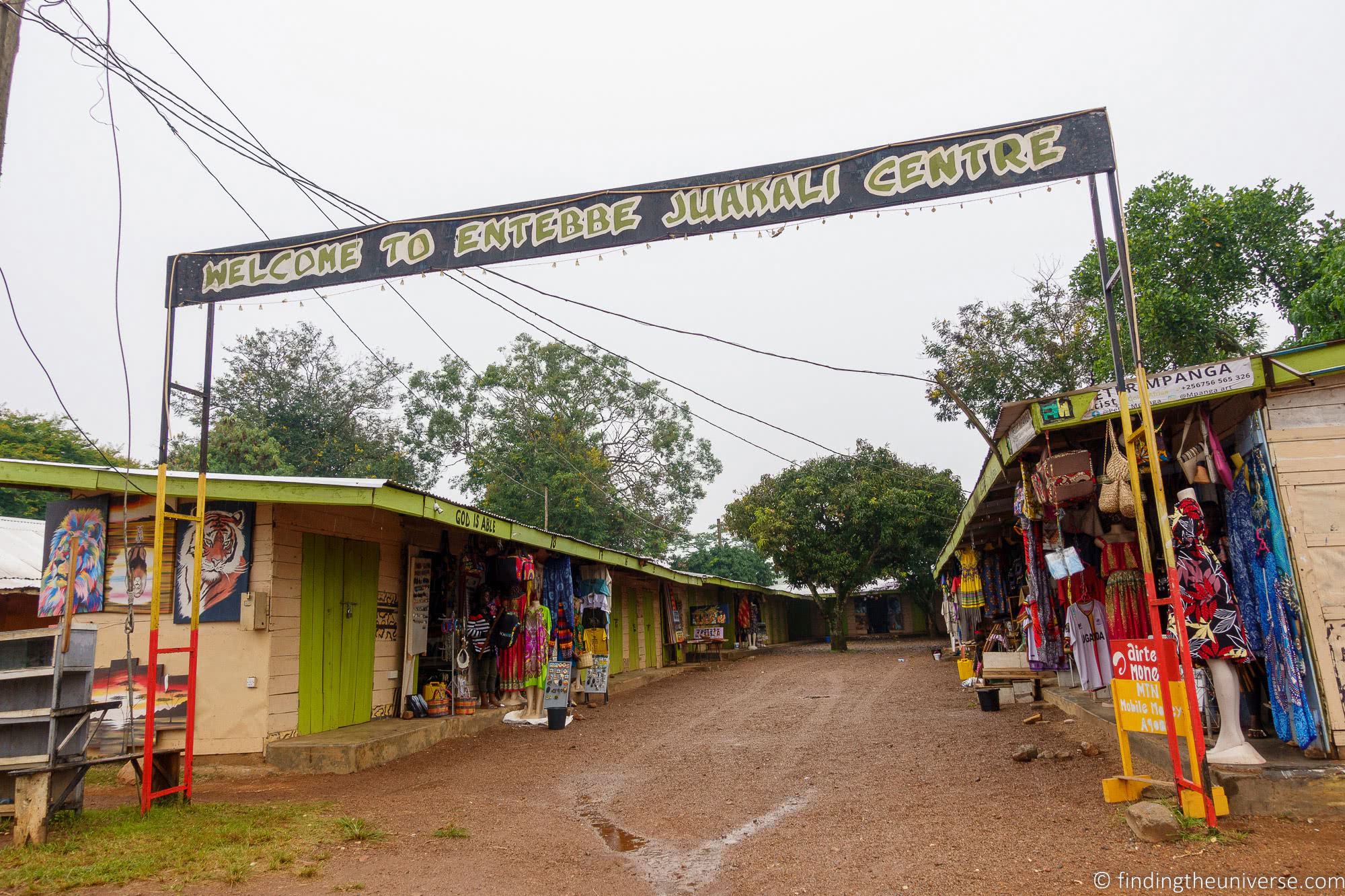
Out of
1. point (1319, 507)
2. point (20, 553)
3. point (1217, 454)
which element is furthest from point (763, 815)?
point (20, 553)

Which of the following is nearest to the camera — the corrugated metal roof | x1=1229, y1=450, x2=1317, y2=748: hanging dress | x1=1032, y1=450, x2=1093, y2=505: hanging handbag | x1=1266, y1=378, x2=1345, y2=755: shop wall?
x1=1266, y1=378, x2=1345, y2=755: shop wall

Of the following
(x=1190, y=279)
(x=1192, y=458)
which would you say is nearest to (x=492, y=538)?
(x=1192, y=458)

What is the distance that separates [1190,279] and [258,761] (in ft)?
63.0

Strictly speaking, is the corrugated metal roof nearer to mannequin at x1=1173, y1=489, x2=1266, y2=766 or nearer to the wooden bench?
the wooden bench

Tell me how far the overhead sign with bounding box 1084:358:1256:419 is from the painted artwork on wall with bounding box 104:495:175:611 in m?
9.10

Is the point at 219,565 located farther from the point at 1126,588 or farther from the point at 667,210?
the point at 1126,588

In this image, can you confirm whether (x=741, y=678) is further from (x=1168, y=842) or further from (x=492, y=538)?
(x=1168, y=842)

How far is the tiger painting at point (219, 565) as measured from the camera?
8781 mm

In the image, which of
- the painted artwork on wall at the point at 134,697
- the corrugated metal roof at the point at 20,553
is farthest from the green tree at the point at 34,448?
the painted artwork on wall at the point at 134,697

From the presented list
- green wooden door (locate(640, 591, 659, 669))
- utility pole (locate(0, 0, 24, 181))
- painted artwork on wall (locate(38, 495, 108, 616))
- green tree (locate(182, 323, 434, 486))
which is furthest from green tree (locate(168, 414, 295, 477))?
utility pole (locate(0, 0, 24, 181))

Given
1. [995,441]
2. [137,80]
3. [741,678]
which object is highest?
[137,80]

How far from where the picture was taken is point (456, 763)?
9086mm

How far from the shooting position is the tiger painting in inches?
346

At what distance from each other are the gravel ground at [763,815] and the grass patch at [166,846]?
308 mm
